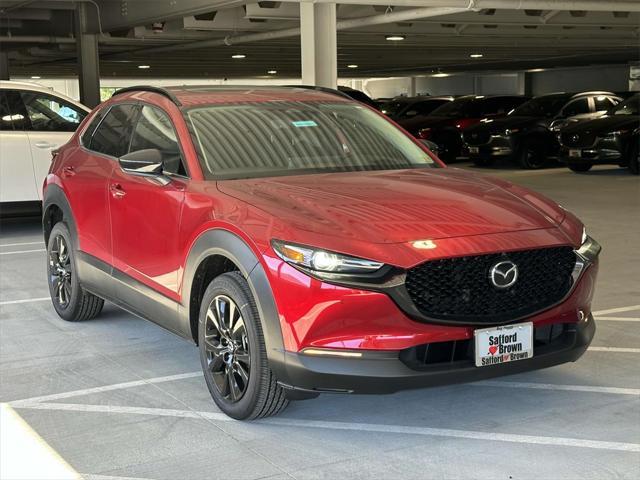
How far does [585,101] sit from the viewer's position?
740 inches

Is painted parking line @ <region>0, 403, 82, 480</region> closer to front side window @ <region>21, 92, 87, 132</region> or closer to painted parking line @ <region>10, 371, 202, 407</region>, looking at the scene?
painted parking line @ <region>10, 371, 202, 407</region>

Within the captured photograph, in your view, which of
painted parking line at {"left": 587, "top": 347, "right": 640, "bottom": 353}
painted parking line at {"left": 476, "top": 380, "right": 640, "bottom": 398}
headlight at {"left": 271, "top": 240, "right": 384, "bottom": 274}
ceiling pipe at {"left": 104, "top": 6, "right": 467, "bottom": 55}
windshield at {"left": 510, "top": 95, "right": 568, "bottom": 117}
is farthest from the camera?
windshield at {"left": 510, "top": 95, "right": 568, "bottom": 117}

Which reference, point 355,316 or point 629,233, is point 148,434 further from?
point 629,233

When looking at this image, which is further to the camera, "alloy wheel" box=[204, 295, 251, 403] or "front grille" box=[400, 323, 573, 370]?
"alloy wheel" box=[204, 295, 251, 403]

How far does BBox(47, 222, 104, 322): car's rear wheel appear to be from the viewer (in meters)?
6.21

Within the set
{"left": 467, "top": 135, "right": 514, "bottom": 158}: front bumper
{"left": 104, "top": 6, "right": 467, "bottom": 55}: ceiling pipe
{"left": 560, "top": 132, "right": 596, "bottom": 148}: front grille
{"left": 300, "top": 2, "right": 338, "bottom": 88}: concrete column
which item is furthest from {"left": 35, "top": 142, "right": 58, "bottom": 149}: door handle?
{"left": 467, "top": 135, "right": 514, "bottom": 158}: front bumper

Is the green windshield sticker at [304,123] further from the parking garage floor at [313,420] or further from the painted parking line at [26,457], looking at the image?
the painted parking line at [26,457]

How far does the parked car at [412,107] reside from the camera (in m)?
22.3

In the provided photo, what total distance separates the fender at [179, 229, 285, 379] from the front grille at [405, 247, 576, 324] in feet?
1.99

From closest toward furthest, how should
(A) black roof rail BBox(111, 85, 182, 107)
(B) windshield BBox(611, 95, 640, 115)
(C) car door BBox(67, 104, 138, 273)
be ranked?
1. (A) black roof rail BBox(111, 85, 182, 107)
2. (C) car door BBox(67, 104, 138, 273)
3. (B) windshield BBox(611, 95, 640, 115)

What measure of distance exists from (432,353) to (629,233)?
7029 millimetres

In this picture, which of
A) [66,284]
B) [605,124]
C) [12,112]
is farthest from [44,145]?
[605,124]

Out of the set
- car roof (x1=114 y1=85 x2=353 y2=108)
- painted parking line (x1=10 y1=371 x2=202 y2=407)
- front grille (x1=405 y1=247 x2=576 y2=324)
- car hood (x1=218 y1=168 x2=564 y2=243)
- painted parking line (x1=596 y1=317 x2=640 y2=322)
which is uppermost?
car roof (x1=114 y1=85 x2=353 y2=108)

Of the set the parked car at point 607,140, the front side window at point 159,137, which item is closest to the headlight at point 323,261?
the front side window at point 159,137
